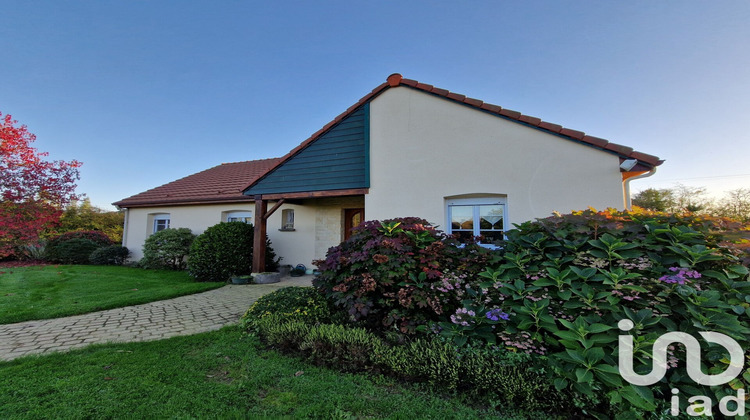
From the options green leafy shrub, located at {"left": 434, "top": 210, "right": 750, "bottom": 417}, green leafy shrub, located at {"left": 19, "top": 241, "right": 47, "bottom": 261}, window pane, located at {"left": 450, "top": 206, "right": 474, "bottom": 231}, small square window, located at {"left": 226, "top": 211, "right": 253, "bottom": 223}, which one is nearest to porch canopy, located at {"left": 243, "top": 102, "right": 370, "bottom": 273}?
window pane, located at {"left": 450, "top": 206, "right": 474, "bottom": 231}

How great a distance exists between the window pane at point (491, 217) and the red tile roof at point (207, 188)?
7.18m

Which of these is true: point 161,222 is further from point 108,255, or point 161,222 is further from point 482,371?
point 482,371

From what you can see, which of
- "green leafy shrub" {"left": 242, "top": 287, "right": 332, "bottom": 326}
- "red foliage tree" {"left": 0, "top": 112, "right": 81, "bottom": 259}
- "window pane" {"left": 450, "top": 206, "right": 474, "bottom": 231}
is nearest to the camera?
"green leafy shrub" {"left": 242, "top": 287, "right": 332, "bottom": 326}

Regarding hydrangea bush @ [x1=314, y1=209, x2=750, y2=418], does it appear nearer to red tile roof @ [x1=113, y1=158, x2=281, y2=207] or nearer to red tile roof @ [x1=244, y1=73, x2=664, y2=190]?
red tile roof @ [x1=244, y1=73, x2=664, y2=190]

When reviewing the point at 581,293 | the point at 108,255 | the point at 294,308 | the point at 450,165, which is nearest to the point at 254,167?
the point at 108,255

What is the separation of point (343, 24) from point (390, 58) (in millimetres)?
1474

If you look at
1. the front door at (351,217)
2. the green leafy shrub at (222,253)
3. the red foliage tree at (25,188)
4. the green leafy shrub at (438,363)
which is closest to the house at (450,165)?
the green leafy shrub at (222,253)

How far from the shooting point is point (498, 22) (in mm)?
6168

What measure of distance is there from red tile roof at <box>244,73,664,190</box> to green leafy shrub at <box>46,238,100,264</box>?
10685 mm

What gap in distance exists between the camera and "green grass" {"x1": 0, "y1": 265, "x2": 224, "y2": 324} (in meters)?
4.51

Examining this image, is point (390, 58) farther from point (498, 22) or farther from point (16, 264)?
point (16, 264)

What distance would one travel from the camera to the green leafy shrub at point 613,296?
1795 mm

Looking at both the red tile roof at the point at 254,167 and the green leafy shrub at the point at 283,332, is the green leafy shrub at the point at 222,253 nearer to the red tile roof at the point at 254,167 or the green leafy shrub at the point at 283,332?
the red tile roof at the point at 254,167

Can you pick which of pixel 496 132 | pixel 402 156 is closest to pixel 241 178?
pixel 402 156
